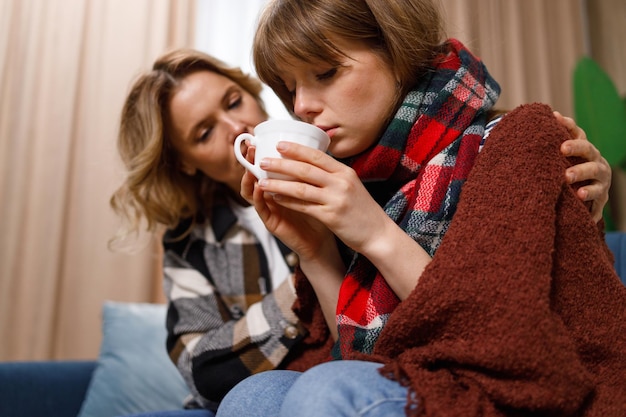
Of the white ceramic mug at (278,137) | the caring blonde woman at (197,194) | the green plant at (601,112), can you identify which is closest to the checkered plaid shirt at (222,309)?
the caring blonde woman at (197,194)

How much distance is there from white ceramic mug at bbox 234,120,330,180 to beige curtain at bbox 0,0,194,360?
1.35m

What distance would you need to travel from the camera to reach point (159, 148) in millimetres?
1255

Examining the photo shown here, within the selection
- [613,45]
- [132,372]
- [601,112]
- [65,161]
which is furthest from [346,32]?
[613,45]

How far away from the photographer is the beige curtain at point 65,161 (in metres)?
1.94

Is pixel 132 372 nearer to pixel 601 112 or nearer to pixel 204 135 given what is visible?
pixel 204 135

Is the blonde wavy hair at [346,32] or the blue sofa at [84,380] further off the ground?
the blonde wavy hair at [346,32]

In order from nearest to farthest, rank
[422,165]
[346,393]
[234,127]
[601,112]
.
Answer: [346,393] < [422,165] < [234,127] < [601,112]

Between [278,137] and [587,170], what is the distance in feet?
1.39

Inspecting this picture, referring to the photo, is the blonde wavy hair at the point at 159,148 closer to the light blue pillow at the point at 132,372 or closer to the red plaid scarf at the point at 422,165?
the light blue pillow at the point at 132,372

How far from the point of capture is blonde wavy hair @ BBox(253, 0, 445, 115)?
0.80 meters

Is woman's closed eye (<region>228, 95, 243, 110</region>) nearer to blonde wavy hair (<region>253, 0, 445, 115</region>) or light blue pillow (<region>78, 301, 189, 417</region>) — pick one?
blonde wavy hair (<region>253, 0, 445, 115</region>)

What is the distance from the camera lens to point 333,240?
886 mm

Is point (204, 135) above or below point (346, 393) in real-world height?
above

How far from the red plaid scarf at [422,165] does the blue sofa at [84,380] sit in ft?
2.28
